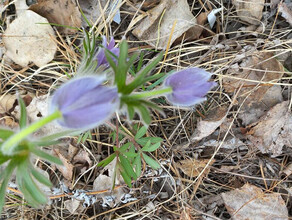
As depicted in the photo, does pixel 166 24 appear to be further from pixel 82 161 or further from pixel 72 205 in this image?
pixel 72 205

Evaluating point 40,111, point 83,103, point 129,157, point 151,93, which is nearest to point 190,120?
point 129,157

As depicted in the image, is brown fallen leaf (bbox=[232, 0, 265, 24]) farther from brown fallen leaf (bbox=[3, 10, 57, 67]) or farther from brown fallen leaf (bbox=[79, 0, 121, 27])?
brown fallen leaf (bbox=[3, 10, 57, 67])

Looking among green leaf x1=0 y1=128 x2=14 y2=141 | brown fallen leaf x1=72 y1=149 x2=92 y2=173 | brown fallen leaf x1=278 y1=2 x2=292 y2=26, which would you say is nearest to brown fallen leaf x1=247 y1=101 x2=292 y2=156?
brown fallen leaf x1=278 y1=2 x2=292 y2=26

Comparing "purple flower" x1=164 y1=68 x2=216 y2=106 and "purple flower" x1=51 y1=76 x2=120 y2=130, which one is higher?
"purple flower" x1=51 y1=76 x2=120 y2=130

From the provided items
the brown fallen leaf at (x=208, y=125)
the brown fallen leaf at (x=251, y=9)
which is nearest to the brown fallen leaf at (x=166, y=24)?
the brown fallen leaf at (x=251, y=9)

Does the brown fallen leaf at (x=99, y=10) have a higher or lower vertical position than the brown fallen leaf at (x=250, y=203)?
higher

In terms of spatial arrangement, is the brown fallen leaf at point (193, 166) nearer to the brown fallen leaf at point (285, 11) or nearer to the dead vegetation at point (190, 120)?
the dead vegetation at point (190, 120)

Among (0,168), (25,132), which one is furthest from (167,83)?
(0,168)

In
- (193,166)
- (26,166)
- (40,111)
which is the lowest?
(193,166)
